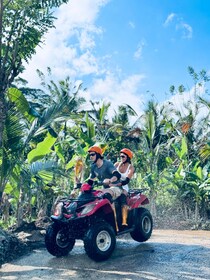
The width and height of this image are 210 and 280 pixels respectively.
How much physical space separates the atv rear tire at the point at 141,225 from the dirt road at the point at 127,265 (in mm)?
189

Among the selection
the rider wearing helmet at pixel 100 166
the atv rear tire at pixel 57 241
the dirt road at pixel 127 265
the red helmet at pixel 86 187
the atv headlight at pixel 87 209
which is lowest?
the dirt road at pixel 127 265

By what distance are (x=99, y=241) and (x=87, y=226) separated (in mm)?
353

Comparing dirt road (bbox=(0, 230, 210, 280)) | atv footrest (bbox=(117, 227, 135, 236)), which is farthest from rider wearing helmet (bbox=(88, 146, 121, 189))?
dirt road (bbox=(0, 230, 210, 280))

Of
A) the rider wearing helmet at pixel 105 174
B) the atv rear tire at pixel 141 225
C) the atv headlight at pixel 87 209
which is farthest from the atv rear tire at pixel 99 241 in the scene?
the atv rear tire at pixel 141 225

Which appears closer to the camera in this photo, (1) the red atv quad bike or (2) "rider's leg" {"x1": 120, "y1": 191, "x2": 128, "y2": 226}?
(1) the red atv quad bike

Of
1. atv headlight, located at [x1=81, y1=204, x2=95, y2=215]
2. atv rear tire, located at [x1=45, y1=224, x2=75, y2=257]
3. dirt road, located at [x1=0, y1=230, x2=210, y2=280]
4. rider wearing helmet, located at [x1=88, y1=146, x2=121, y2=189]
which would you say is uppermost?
rider wearing helmet, located at [x1=88, y1=146, x2=121, y2=189]

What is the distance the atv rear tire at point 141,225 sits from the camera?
23.7ft

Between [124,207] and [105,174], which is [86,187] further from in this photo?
[124,207]

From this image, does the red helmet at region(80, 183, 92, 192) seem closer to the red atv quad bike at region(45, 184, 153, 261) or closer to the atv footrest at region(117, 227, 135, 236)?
the red atv quad bike at region(45, 184, 153, 261)

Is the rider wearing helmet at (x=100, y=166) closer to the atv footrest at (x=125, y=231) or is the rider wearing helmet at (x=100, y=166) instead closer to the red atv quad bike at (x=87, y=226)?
the red atv quad bike at (x=87, y=226)

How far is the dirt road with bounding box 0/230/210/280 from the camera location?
5.10 m

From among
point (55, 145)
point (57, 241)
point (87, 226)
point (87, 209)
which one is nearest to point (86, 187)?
point (87, 209)

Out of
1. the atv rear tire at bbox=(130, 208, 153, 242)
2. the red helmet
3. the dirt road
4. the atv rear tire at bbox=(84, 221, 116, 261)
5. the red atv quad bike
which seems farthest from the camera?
the atv rear tire at bbox=(130, 208, 153, 242)

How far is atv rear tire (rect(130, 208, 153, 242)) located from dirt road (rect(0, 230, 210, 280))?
19 centimetres
